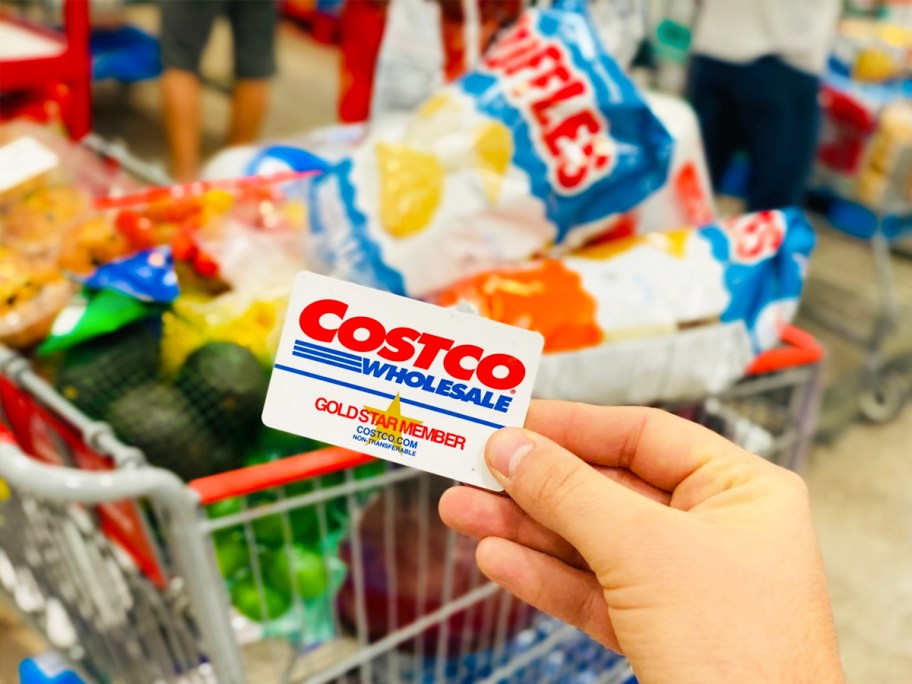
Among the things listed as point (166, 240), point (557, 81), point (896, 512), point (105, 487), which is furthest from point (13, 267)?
point (896, 512)

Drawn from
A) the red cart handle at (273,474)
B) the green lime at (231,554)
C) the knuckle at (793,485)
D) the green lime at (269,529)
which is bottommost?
the green lime at (231,554)

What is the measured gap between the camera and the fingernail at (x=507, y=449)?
1.80 ft

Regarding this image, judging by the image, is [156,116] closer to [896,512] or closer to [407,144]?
[407,144]

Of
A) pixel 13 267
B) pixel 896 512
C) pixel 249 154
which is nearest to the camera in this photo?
pixel 13 267

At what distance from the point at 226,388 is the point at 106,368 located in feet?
0.42

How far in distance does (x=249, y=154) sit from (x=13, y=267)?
0.43 meters

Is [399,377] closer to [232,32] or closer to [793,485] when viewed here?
[793,485]

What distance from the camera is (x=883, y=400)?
2047mm

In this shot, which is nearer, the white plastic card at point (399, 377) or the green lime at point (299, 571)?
the white plastic card at point (399, 377)

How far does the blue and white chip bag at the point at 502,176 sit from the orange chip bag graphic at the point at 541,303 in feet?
0.15

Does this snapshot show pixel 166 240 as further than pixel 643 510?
Yes

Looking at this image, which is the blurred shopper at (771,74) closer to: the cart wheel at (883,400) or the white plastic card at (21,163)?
the cart wheel at (883,400)

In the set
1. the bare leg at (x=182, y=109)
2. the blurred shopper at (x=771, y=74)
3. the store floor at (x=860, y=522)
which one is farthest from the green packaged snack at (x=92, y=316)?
the blurred shopper at (x=771, y=74)

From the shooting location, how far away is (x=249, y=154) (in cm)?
126
